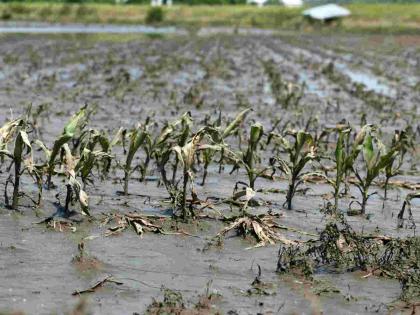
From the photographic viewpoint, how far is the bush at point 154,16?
64.4 metres

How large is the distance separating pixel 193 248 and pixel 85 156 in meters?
1.24

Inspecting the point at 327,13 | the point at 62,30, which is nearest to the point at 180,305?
the point at 62,30

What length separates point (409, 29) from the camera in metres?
56.0

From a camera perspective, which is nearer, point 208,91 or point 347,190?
point 347,190

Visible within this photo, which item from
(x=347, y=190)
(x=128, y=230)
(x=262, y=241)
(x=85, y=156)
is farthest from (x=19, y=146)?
(x=347, y=190)

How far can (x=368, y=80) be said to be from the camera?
70.3ft

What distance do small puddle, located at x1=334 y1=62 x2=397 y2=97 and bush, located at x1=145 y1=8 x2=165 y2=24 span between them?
129ft

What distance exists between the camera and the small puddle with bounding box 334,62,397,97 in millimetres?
18438

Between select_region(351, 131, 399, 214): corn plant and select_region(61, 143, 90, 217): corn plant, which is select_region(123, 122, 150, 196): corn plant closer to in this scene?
select_region(61, 143, 90, 217): corn plant

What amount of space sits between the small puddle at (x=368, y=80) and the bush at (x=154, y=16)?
1553 inches

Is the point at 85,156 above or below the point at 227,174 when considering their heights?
above

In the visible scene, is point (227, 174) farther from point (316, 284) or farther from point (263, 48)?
point (263, 48)

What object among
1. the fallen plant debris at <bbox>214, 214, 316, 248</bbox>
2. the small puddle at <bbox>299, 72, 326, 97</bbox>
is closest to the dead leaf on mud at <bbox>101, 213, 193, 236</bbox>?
the fallen plant debris at <bbox>214, 214, 316, 248</bbox>

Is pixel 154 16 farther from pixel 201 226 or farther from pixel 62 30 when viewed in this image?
pixel 201 226
